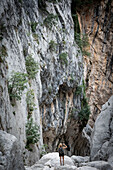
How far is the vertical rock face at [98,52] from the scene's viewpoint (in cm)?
3005

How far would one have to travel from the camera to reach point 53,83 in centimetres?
1850

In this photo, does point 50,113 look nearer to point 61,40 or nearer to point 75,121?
point 75,121

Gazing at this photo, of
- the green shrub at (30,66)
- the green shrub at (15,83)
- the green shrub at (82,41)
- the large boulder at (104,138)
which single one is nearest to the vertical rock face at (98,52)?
the green shrub at (82,41)

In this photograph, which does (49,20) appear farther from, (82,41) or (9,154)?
(9,154)

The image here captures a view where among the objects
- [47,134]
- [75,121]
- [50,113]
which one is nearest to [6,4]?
[50,113]

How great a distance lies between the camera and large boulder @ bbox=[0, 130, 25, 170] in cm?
439

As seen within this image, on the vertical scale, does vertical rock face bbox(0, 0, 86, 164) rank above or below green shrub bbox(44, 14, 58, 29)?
below

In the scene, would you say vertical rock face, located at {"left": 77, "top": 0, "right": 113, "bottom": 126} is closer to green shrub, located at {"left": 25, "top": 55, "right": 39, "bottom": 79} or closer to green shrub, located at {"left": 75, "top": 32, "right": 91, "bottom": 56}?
green shrub, located at {"left": 75, "top": 32, "right": 91, "bottom": 56}

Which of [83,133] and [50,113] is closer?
[50,113]

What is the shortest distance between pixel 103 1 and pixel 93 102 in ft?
66.1

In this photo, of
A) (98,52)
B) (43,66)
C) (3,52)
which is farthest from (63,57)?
(98,52)

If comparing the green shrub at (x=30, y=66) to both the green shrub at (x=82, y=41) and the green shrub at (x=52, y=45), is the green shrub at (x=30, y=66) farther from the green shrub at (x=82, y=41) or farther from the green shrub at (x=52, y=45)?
the green shrub at (x=82, y=41)

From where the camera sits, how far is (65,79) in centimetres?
2059

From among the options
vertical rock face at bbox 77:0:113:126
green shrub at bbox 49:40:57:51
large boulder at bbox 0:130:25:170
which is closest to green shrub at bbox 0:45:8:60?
large boulder at bbox 0:130:25:170
